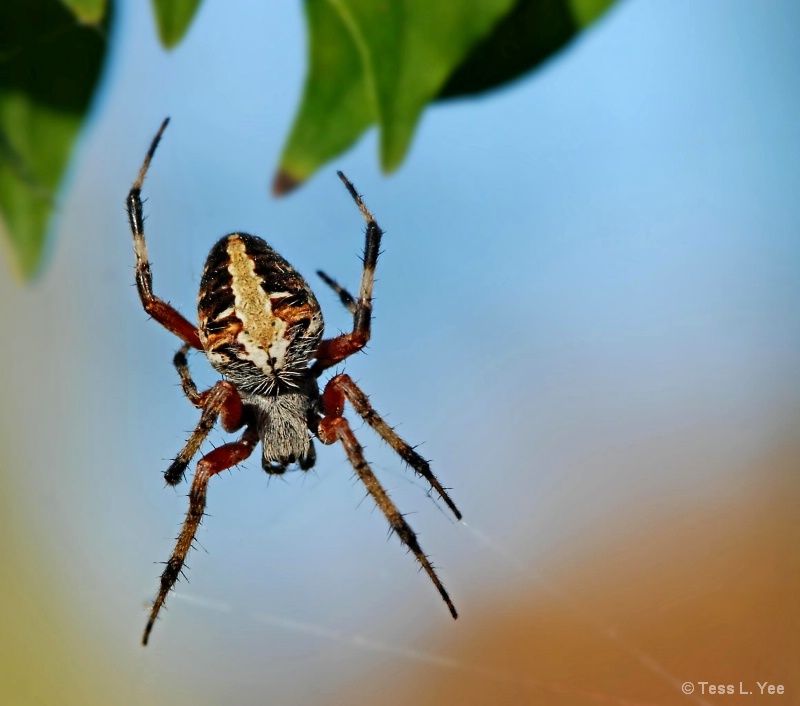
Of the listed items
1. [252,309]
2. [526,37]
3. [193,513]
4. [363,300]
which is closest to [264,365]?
[252,309]

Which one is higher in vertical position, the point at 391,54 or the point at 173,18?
the point at 391,54

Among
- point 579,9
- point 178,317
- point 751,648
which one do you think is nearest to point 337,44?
point 579,9

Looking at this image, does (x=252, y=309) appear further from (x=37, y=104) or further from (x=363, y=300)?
(x=37, y=104)

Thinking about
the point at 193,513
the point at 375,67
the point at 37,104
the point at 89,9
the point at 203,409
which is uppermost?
the point at 37,104

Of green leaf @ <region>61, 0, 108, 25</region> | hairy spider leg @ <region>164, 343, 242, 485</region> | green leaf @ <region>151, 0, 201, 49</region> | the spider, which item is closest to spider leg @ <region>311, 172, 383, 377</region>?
the spider

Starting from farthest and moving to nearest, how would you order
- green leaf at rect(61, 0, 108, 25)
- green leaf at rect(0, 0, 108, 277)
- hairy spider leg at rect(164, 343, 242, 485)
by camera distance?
hairy spider leg at rect(164, 343, 242, 485) → green leaf at rect(0, 0, 108, 277) → green leaf at rect(61, 0, 108, 25)

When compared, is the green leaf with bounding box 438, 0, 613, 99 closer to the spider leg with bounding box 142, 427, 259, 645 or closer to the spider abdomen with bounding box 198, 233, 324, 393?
the spider abdomen with bounding box 198, 233, 324, 393

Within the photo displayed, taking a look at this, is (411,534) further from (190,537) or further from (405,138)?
(405,138)

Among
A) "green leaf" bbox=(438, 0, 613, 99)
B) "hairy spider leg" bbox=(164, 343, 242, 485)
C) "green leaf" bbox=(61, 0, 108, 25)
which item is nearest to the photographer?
"green leaf" bbox=(61, 0, 108, 25)
